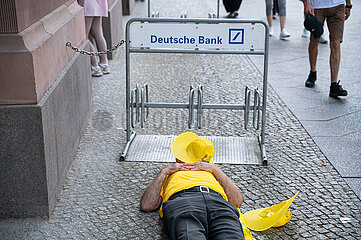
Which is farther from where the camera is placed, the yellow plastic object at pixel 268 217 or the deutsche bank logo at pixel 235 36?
the deutsche bank logo at pixel 235 36

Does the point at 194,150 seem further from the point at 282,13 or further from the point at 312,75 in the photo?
the point at 282,13

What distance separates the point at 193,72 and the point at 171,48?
3.29 metres

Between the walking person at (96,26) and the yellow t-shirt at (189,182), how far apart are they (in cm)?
414

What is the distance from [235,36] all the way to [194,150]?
1502 mm

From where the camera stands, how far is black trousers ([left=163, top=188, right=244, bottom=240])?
3.30 metres

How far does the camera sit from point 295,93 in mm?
7453

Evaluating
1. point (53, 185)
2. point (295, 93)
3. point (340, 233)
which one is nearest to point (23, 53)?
point (53, 185)

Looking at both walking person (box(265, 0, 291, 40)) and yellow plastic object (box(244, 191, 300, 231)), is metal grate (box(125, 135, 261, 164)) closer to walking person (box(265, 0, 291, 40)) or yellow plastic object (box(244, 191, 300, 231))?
yellow plastic object (box(244, 191, 300, 231))

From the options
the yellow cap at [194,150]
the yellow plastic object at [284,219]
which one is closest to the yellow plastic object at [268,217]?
the yellow plastic object at [284,219]

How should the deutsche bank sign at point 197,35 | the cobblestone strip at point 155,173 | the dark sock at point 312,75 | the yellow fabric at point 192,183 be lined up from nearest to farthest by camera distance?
the yellow fabric at point 192,183 → the cobblestone strip at point 155,173 → the deutsche bank sign at point 197,35 → the dark sock at point 312,75

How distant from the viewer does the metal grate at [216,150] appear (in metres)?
5.18

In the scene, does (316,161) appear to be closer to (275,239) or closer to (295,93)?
(275,239)

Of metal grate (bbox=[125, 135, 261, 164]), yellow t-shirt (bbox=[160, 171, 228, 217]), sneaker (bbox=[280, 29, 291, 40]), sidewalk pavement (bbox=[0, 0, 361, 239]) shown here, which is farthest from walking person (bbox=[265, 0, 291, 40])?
yellow t-shirt (bbox=[160, 171, 228, 217])

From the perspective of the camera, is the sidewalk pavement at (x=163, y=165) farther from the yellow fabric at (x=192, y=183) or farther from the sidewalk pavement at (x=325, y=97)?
the yellow fabric at (x=192, y=183)
